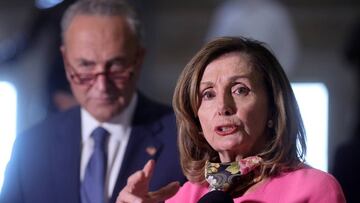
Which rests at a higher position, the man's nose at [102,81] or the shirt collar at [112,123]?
the man's nose at [102,81]

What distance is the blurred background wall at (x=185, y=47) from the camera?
2.22m

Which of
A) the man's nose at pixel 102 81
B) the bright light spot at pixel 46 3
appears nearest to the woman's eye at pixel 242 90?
the man's nose at pixel 102 81

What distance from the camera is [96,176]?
1.91m

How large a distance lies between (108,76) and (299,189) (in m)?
0.75

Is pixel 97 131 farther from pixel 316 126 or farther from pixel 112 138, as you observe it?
pixel 316 126

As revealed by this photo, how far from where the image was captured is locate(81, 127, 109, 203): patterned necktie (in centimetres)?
190

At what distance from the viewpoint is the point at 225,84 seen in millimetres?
1381

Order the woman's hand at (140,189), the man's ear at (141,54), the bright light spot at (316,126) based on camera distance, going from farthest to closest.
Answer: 1. the bright light spot at (316,126)
2. the man's ear at (141,54)
3. the woman's hand at (140,189)

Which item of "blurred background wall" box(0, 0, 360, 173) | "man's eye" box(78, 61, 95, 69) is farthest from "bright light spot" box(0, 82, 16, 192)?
"man's eye" box(78, 61, 95, 69)

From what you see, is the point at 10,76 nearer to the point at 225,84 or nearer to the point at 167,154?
the point at 167,154

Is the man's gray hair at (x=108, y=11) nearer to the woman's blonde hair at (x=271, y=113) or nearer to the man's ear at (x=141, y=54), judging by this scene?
the man's ear at (x=141, y=54)

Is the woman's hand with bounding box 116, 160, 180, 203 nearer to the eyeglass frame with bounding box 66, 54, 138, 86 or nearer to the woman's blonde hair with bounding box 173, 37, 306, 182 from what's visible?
the woman's blonde hair with bounding box 173, 37, 306, 182

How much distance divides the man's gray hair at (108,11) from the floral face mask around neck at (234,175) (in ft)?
2.23

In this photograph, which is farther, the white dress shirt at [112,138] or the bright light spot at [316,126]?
the bright light spot at [316,126]
